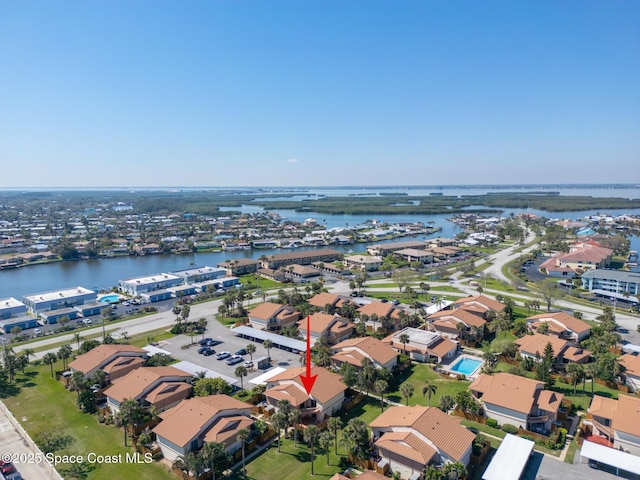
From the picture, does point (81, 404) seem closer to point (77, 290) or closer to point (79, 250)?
point (77, 290)

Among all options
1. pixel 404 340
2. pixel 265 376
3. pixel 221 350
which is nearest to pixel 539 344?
pixel 404 340

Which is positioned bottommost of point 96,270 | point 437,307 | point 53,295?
point 96,270

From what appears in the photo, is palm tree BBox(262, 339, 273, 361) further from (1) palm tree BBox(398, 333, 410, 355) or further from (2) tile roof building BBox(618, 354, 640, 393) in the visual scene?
(2) tile roof building BBox(618, 354, 640, 393)

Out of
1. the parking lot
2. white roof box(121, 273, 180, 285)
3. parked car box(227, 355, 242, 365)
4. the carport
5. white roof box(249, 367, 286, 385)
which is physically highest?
white roof box(121, 273, 180, 285)

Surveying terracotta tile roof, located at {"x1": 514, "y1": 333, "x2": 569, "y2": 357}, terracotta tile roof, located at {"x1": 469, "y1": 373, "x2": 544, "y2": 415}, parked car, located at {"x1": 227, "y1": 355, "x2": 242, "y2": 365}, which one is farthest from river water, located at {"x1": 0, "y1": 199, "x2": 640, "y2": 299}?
terracotta tile roof, located at {"x1": 469, "y1": 373, "x2": 544, "y2": 415}

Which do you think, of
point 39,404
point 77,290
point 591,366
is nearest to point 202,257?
point 77,290

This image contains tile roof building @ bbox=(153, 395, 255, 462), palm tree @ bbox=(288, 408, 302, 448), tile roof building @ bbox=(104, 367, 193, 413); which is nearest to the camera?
tile roof building @ bbox=(153, 395, 255, 462)

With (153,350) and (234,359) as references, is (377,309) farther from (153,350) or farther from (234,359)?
(153,350)
